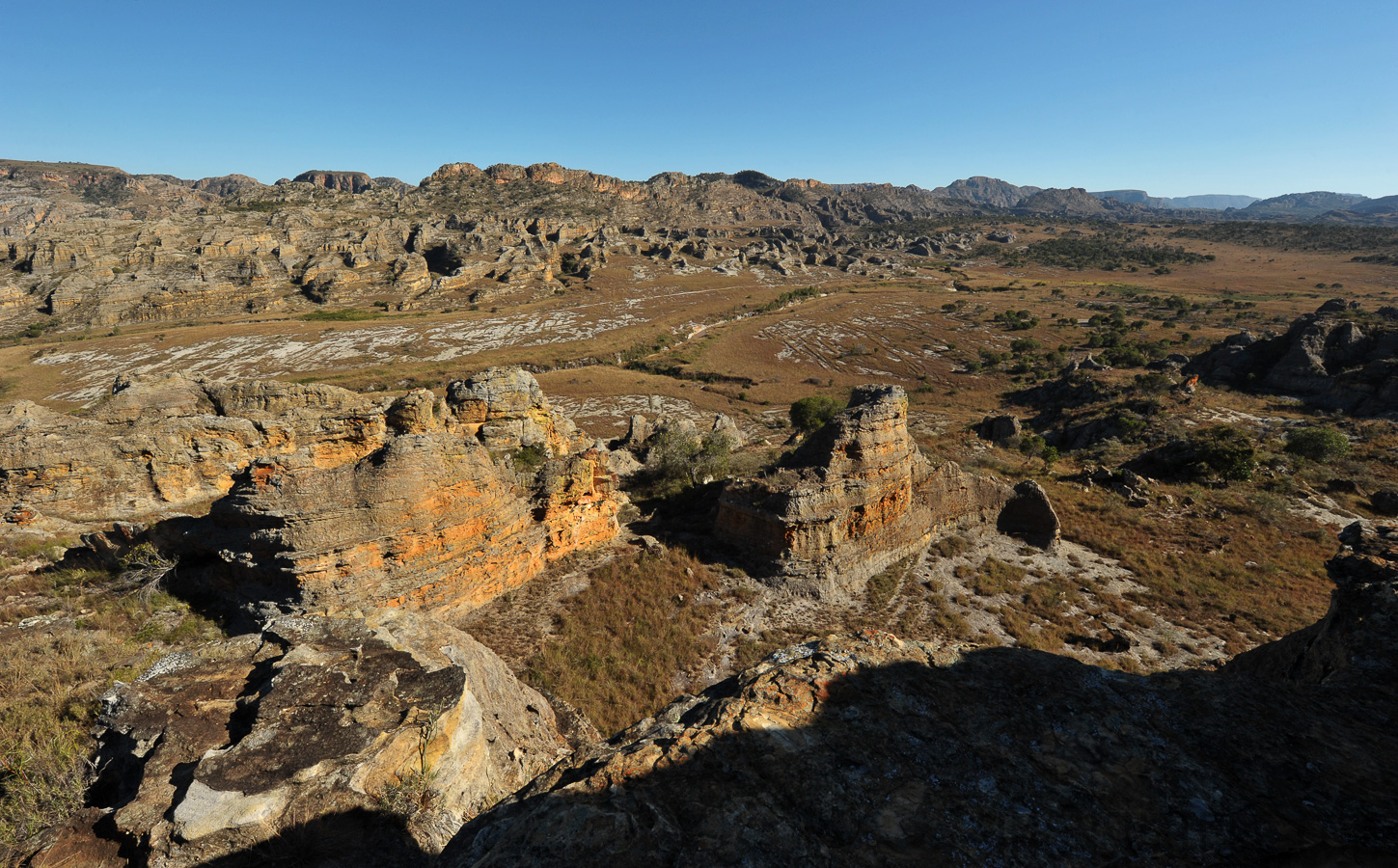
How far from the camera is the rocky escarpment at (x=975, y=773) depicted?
4.00 m

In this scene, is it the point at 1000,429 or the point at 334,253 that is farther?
the point at 334,253

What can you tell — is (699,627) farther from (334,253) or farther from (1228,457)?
(334,253)

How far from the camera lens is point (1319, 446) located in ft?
97.2

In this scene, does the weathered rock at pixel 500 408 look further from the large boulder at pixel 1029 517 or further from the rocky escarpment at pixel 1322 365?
the rocky escarpment at pixel 1322 365

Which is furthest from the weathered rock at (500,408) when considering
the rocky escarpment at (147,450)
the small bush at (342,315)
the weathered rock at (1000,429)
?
the small bush at (342,315)

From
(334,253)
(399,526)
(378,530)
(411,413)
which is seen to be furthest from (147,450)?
(334,253)

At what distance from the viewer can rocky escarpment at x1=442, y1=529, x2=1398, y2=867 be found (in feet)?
13.1

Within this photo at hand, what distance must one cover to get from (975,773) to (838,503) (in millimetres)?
12630

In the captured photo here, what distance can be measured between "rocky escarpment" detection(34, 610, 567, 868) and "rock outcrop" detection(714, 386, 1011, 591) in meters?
10.4

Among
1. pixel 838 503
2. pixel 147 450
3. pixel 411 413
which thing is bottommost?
pixel 838 503

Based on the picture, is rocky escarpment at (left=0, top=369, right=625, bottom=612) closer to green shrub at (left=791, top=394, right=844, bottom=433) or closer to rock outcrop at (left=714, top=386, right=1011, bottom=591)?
rock outcrop at (left=714, top=386, right=1011, bottom=591)

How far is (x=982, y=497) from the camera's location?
2162cm

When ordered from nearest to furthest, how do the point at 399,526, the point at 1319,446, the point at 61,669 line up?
1. the point at 61,669
2. the point at 399,526
3. the point at 1319,446

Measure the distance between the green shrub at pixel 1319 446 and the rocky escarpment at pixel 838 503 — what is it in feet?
97.8
